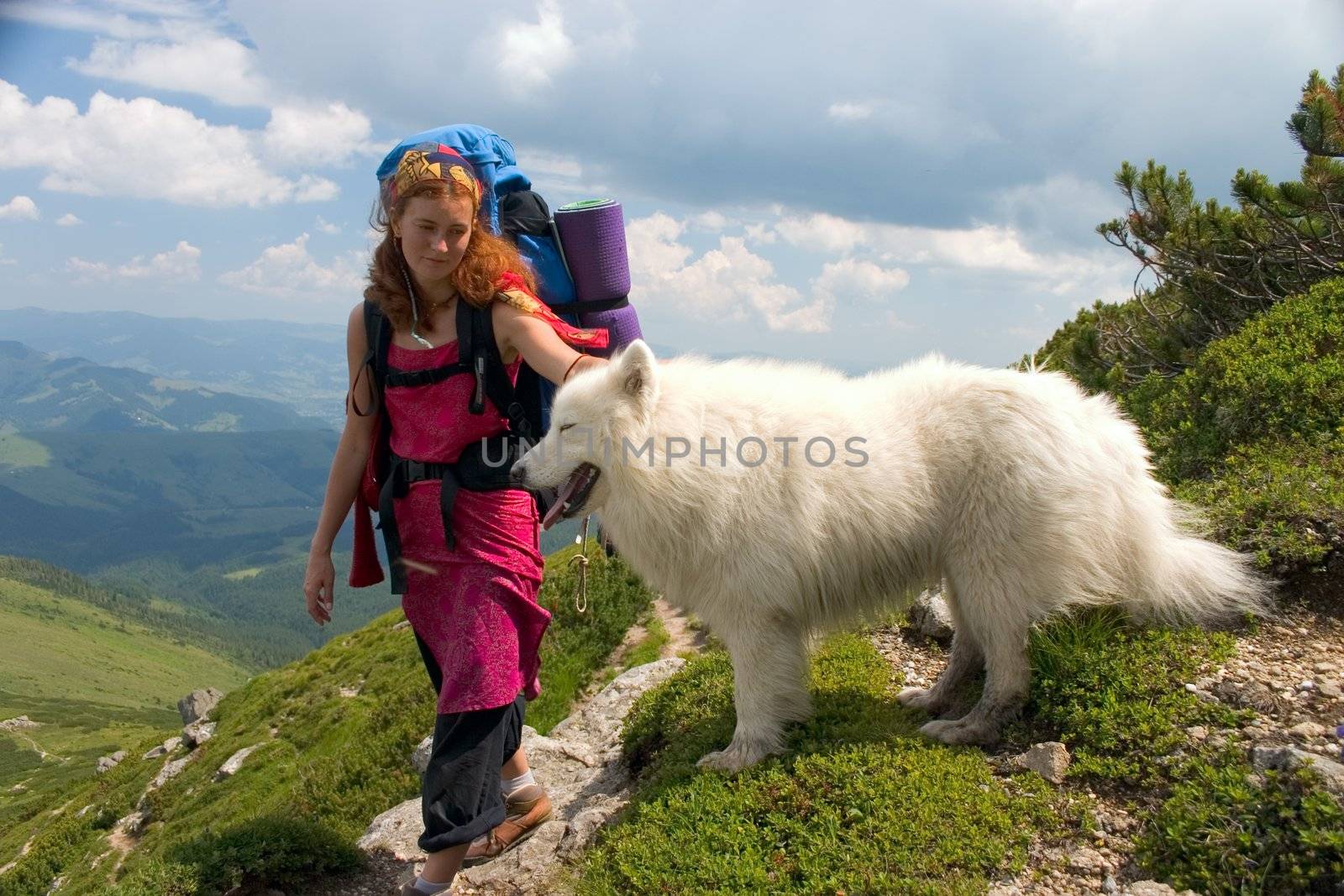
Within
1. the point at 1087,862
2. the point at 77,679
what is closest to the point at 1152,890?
the point at 1087,862

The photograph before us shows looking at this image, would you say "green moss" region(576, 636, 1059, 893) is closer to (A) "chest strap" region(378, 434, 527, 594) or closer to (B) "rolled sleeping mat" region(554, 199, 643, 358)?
(A) "chest strap" region(378, 434, 527, 594)

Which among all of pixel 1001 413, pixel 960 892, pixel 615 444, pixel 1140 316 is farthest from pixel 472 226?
pixel 1140 316

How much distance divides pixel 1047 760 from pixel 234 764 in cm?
2413

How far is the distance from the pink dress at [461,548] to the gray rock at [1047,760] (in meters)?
2.79

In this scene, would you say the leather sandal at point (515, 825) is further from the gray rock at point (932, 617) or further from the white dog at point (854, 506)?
the gray rock at point (932, 617)

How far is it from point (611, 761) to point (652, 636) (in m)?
4.71

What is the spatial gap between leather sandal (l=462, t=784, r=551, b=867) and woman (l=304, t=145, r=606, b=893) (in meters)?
0.66

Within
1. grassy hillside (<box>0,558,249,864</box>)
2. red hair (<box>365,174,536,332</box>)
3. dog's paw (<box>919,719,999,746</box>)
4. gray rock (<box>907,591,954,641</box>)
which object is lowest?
grassy hillside (<box>0,558,249,864</box>)

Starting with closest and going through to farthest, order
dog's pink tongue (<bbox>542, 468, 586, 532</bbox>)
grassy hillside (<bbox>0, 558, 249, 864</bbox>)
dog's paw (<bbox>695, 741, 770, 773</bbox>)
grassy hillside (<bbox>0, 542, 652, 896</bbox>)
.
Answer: dog's pink tongue (<bbox>542, 468, 586, 532</bbox>)
dog's paw (<bbox>695, 741, 770, 773</bbox>)
grassy hillside (<bbox>0, 542, 652, 896</bbox>)
grassy hillside (<bbox>0, 558, 249, 864</bbox>)

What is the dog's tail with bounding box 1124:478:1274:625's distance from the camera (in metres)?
4.74

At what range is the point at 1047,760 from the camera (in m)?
4.26

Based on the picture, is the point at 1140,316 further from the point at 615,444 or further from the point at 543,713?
the point at 615,444

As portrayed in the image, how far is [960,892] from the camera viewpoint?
357cm

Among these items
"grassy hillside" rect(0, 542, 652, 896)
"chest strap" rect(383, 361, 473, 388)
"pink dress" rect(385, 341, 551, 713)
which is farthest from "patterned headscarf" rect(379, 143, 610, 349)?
"grassy hillside" rect(0, 542, 652, 896)
